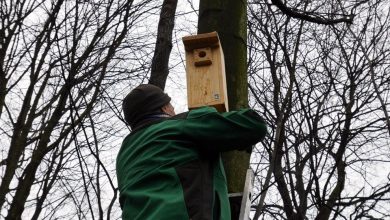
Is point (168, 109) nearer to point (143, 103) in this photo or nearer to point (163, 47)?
point (143, 103)

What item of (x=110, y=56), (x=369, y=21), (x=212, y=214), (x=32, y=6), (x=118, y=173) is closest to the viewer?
(x=212, y=214)

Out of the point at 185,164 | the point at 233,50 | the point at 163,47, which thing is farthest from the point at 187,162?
the point at 163,47

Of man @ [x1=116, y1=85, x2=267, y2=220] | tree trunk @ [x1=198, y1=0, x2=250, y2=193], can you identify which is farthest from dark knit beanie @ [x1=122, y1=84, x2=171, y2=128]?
tree trunk @ [x1=198, y1=0, x2=250, y2=193]

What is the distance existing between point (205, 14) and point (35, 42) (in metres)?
3.51

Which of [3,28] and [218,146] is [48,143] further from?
[218,146]

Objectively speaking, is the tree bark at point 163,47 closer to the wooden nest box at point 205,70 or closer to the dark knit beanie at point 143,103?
the wooden nest box at point 205,70

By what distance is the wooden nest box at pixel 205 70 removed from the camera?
221 centimetres

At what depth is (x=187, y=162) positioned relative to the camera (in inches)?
68.3

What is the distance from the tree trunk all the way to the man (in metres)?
0.32

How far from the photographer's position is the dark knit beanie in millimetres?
2002

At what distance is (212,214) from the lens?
1.66 metres

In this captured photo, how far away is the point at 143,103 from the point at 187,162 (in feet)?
1.21

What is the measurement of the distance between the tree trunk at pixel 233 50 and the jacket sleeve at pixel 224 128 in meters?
0.44

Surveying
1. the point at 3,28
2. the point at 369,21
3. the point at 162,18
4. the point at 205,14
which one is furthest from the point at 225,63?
the point at 369,21
